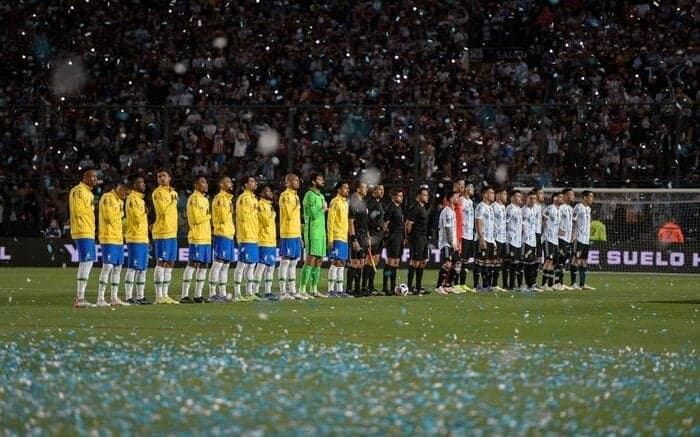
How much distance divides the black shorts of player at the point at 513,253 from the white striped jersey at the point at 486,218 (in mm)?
413

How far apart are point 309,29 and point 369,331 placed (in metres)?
26.6

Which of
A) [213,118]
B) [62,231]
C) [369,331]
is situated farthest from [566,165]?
[369,331]

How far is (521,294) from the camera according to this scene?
24766 millimetres

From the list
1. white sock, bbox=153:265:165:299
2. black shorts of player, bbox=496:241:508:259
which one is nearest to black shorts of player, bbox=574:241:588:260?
black shorts of player, bbox=496:241:508:259

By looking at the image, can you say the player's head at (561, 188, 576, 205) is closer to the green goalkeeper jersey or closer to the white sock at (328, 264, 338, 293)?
the white sock at (328, 264, 338, 293)

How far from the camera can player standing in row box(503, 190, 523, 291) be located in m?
26.7

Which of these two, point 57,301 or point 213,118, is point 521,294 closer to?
point 57,301

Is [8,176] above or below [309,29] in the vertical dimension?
below

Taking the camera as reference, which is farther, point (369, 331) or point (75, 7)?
point (75, 7)

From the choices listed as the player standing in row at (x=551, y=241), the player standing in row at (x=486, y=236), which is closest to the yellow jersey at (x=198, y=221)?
the player standing in row at (x=486, y=236)

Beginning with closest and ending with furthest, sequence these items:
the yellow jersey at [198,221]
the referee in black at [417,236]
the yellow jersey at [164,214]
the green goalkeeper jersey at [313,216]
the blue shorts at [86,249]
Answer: the blue shorts at [86,249], the yellow jersey at [164,214], the yellow jersey at [198,221], the green goalkeeper jersey at [313,216], the referee in black at [417,236]

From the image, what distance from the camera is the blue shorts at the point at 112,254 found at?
66.9 ft

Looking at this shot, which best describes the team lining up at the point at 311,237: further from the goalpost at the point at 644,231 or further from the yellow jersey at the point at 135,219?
the goalpost at the point at 644,231

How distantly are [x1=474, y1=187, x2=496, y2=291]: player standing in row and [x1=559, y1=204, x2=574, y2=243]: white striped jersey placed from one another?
1746 mm
